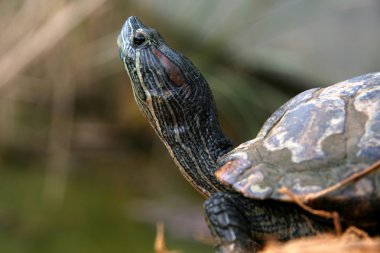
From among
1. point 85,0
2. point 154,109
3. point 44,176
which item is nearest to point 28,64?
point 85,0

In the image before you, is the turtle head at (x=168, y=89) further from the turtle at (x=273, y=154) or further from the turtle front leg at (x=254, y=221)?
the turtle front leg at (x=254, y=221)

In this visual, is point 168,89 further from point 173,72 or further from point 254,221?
point 254,221

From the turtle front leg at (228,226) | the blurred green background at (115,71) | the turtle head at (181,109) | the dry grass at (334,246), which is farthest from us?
the blurred green background at (115,71)

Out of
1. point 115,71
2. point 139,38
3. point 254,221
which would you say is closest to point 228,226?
point 254,221

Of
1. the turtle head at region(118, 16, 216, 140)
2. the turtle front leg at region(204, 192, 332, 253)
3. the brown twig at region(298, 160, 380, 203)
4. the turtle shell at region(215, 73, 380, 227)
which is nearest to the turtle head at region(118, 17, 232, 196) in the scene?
the turtle head at region(118, 16, 216, 140)

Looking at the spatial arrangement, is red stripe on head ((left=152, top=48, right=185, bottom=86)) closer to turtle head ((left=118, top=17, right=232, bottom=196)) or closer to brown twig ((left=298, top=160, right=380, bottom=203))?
turtle head ((left=118, top=17, right=232, bottom=196))

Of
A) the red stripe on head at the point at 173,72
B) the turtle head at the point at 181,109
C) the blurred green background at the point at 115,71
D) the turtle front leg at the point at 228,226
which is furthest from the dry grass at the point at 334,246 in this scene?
the blurred green background at the point at 115,71

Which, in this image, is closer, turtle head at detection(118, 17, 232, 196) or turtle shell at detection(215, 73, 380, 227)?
turtle shell at detection(215, 73, 380, 227)

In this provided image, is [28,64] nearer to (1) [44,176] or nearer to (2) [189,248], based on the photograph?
(1) [44,176]
